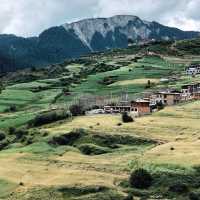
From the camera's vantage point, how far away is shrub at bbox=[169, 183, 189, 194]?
6475 cm

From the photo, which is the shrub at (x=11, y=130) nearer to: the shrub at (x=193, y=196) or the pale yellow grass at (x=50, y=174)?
the pale yellow grass at (x=50, y=174)

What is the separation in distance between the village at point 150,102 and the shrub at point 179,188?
150 feet

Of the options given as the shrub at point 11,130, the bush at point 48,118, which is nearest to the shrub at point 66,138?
the shrub at point 11,130

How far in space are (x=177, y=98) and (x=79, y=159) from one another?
161 feet

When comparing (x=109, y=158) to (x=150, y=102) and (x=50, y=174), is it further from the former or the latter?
(x=150, y=102)

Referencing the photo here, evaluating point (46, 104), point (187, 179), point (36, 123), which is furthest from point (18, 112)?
point (187, 179)

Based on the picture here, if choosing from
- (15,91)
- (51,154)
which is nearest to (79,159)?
(51,154)

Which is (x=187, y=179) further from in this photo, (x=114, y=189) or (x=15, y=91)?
(x=15, y=91)

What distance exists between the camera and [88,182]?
2670 inches

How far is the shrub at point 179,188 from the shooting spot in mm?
64750

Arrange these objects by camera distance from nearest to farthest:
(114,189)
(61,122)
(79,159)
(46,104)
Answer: (114,189) < (79,159) < (61,122) < (46,104)

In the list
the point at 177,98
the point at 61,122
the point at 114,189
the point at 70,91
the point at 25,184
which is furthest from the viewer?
the point at 70,91

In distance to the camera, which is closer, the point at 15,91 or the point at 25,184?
the point at 25,184

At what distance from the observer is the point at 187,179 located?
6675cm
